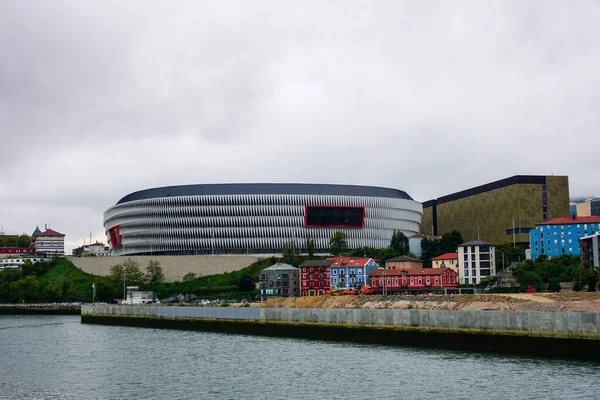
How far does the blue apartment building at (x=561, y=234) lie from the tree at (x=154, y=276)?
8740 centimetres

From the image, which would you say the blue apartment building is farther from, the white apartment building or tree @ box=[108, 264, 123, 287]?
tree @ box=[108, 264, 123, 287]

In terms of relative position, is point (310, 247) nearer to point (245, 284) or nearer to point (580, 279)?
point (245, 284)

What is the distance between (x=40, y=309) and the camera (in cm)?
17525

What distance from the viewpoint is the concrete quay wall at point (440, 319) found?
64.4 m

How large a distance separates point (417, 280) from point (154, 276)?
68204 millimetres

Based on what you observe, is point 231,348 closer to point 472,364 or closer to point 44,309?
point 472,364

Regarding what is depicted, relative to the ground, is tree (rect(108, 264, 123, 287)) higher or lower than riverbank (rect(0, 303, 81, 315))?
higher

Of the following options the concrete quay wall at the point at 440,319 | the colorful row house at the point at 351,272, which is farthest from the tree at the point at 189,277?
the concrete quay wall at the point at 440,319

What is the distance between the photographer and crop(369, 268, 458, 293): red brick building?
135000 millimetres

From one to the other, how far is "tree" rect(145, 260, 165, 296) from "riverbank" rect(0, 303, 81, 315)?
1697cm

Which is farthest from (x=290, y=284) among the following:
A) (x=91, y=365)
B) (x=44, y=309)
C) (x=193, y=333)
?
(x=91, y=365)

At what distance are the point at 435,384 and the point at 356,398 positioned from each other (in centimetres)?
677

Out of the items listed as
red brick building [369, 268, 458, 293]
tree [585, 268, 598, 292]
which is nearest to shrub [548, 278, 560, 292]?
tree [585, 268, 598, 292]

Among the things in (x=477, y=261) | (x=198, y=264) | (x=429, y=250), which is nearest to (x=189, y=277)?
(x=198, y=264)
